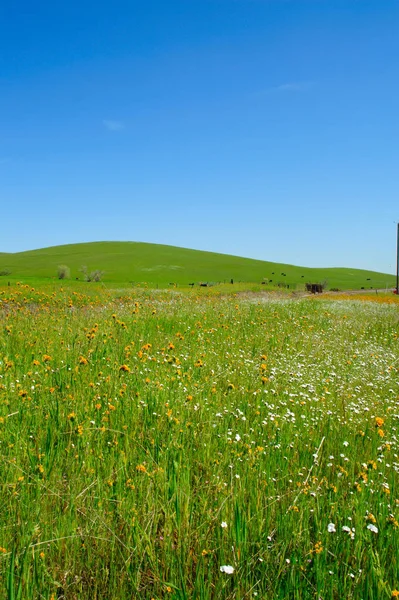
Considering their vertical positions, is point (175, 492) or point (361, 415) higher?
point (175, 492)

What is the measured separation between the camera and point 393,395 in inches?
265

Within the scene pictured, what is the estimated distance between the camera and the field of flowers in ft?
7.43

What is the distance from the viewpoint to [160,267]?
301 feet

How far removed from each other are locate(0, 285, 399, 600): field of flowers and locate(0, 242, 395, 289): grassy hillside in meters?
68.0

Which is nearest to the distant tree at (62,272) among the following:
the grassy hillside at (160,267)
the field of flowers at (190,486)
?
the grassy hillside at (160,267)

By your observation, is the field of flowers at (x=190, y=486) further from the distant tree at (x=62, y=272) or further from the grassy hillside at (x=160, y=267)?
the grassy hillside at (x=160, y=267)

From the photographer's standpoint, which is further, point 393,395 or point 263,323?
point 263,323

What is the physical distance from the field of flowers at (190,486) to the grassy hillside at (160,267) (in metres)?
68.0

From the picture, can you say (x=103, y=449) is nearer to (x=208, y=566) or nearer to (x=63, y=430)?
(x=63, y=430)

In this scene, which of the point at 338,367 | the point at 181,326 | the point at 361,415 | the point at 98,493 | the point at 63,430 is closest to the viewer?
the point at 98,493

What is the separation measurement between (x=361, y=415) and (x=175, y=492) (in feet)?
12.2

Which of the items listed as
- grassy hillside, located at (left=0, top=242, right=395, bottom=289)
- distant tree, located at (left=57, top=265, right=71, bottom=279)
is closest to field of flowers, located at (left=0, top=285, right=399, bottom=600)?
distant tree, located at (left=57, top=265, right=71, bottom=279)

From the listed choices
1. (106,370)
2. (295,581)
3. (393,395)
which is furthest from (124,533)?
(393,395)

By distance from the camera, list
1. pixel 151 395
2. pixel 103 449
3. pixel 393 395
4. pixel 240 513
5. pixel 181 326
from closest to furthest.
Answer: pixel 240 513 < pixel 103 449 < pixel 151 395 < pixel 393 395 < pixel 181 326
